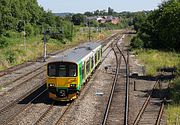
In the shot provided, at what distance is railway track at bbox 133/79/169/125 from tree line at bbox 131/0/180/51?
2499 cm

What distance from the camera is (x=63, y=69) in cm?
2167

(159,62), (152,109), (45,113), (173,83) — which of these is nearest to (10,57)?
(159,62)

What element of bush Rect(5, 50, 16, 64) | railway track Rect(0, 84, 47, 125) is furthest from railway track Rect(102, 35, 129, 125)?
bush Rect(5, 50, 16, 64)

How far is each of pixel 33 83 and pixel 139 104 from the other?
31.4 ft

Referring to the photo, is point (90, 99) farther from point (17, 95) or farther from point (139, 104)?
point (17, 95)

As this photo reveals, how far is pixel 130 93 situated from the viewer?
25.0 metres

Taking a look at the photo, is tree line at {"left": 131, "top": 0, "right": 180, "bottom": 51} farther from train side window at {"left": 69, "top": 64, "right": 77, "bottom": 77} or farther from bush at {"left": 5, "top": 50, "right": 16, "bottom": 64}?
train side window at {"left": 69, "top": 64, "right": 77, "bottom": 77}

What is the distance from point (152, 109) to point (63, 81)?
4.66m

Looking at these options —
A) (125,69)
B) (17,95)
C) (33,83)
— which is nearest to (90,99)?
(17,95)

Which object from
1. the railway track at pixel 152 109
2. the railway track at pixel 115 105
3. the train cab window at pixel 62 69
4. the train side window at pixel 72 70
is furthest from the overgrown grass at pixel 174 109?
the train cab window at pixel 62 69

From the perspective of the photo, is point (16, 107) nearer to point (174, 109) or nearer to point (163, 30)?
point (174, 109)

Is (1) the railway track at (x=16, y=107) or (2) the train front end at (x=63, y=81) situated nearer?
(1) the railway track at (x=16, y=107)

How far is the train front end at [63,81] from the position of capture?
21484mm

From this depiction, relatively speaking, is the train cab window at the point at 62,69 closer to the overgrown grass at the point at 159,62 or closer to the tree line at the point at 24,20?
the overgrown grass at the point at 159,62
